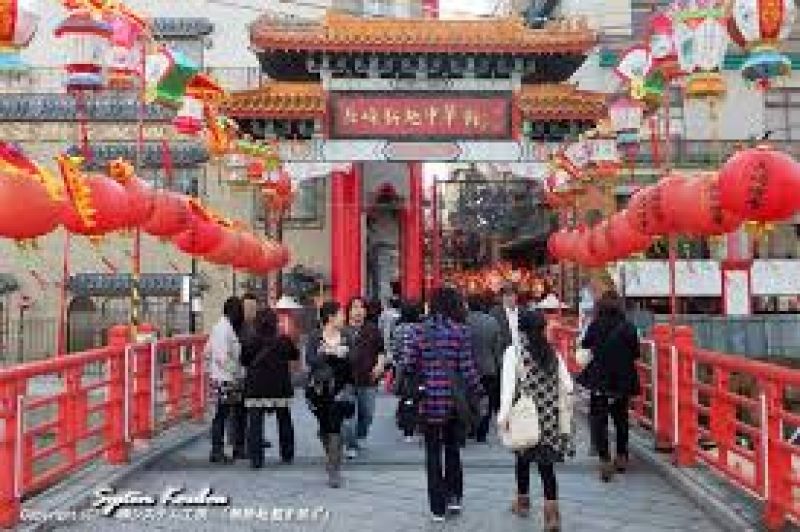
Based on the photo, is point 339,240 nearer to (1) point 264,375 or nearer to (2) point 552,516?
(1) point 264,375

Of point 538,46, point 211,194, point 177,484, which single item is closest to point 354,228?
point 538,46

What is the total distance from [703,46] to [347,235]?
1241 centimetres

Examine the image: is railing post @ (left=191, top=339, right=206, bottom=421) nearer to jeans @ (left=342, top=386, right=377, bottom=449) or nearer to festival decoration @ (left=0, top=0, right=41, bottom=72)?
jeans @ (left=342, top=386, right=377, bottom=449)

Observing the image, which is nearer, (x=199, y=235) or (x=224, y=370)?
(x=224, y=370)

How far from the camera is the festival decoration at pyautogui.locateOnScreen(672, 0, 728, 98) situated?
9203 millimetres

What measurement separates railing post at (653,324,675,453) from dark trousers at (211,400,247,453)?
447cm

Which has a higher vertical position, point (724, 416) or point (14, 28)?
point (14, 28)

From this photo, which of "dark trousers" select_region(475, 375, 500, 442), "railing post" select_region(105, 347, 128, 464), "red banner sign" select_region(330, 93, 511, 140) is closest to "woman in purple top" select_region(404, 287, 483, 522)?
"railing post" select_region(105, 347, 128, 464)

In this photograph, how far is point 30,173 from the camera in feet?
23.8

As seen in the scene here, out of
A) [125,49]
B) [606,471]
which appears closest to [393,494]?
[606,471]

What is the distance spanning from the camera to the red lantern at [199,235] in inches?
556

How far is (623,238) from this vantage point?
44.0 feet

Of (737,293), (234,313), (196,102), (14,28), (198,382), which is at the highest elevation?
(196,102)

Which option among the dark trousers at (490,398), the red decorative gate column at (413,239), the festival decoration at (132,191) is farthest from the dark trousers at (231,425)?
the red decorative gate column at (413,239)
